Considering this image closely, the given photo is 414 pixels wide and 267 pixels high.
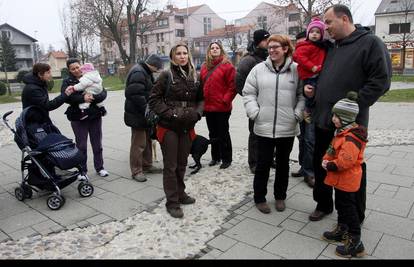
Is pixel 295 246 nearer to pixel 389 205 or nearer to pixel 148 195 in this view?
pixel 389 205

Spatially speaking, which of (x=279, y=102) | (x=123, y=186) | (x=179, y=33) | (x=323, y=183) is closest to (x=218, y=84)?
(x=279, y=102)

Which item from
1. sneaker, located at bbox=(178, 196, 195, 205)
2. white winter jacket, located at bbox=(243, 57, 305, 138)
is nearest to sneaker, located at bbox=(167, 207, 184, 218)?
sneaker, located at bbox=(178, 196, 195, 205)

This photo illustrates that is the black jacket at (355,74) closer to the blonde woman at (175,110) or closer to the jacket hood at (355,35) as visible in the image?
the jacket hood at (355,35)

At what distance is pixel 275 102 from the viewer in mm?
3869

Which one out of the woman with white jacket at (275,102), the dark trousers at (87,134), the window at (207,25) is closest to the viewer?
the woman with white jacket at (275,102)

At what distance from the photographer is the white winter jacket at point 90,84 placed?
5.02m

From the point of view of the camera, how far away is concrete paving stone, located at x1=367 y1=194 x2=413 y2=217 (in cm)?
395

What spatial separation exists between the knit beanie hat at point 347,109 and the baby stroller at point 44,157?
316 centimetres

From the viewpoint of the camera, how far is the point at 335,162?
10.1 ft

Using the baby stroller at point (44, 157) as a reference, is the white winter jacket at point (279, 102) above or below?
above

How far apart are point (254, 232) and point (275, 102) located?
54.8 inches

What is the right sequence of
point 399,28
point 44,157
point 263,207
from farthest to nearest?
point 399,28 → point 44,157 → point 263,207

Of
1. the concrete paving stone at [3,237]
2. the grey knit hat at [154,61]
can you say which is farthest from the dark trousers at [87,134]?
the concrete paving stone at [3,237]
